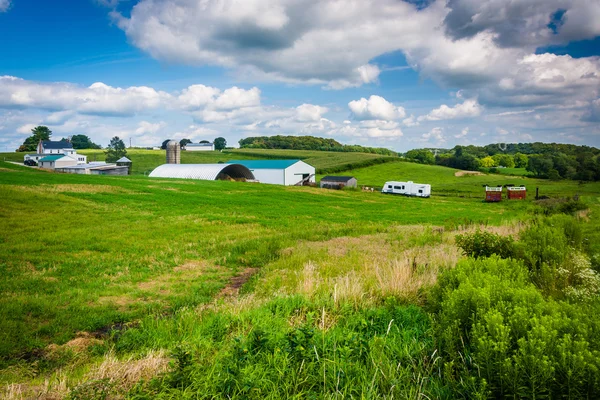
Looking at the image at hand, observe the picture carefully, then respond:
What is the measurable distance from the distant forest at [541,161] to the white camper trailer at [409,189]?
3761 cm

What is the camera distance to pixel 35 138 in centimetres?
13412

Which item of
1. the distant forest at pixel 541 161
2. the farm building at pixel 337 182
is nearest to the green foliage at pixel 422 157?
the distant forest at pixel 541 161

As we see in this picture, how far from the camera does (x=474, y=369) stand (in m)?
4.54

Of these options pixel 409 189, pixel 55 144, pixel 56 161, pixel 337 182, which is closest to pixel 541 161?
pixel 409 189

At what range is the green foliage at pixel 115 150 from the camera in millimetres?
119000

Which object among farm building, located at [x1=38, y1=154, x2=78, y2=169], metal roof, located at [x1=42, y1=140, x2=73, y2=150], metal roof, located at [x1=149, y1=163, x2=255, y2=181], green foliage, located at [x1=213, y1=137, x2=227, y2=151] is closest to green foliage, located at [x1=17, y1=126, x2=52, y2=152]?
metal roof, located at [x1=42, y1=140, x2=73, y2=150]

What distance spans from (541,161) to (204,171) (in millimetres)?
86731

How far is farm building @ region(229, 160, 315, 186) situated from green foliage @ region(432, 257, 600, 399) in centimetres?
6480

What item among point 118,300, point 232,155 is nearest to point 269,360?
point 118,300

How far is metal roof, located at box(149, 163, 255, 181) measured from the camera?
60.9 metres

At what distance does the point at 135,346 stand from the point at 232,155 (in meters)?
137

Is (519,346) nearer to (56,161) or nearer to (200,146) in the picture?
(56,161)

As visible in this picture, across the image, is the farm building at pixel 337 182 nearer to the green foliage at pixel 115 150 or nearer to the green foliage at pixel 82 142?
the green foliage at pixel 115 150

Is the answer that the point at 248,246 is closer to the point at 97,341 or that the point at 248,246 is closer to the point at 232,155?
the point at 97,341
